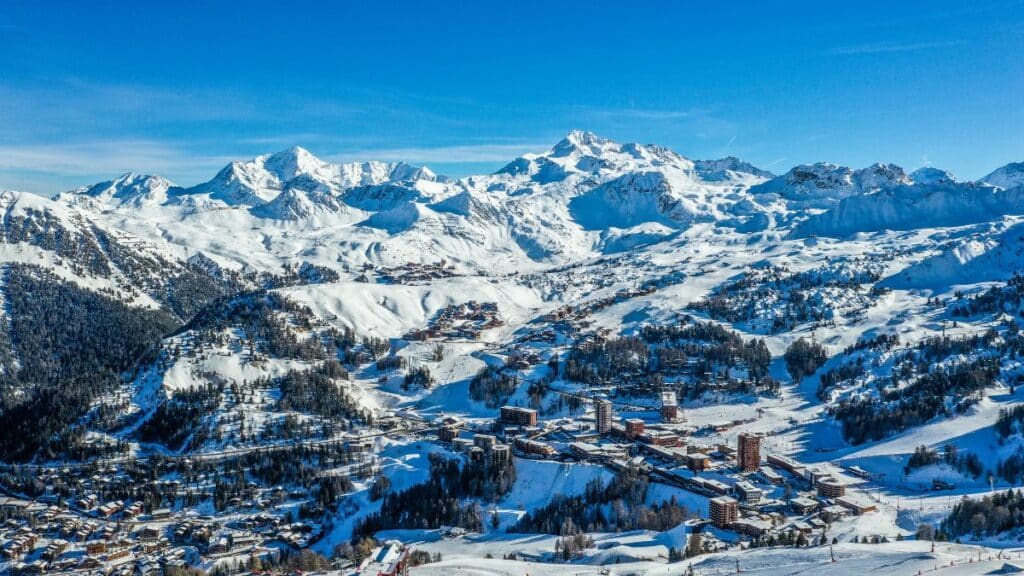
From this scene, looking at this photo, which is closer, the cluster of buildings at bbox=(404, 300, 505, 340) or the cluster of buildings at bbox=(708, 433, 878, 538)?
the cluster of buildings at bbox=(708, 433, 878, 538)

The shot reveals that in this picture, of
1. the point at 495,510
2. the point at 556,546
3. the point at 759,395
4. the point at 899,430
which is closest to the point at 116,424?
the point at 495,510

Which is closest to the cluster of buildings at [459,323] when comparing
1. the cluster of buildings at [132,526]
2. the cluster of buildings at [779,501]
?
the cluster of buildings at [132,526]

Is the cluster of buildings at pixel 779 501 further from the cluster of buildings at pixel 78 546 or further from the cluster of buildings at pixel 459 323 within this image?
the cluster of buildings at pixel 459 323

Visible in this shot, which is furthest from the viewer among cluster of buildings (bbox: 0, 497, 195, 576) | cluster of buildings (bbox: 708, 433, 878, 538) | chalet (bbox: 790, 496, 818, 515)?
chalet (bbox: 790, 496, 818, 515)

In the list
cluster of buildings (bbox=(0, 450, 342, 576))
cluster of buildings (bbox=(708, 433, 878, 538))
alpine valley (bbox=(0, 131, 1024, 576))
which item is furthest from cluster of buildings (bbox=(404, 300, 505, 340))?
cluster of buildings (bbox=(708, 433, 878, 538))

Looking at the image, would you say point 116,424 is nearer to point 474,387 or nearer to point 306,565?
point 474,387

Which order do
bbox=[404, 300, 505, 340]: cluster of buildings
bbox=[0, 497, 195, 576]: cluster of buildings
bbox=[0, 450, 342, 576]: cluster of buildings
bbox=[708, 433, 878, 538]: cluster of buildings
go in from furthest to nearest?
bbox=[404, 300, 505, 340]: cluster of buildings < bbox=[0, 450, 342, 576]: cluster of buildings < bbox=[0, 497, 195, 576]: cluster of buildings < bbox=[708, 433, 878, 538]: cluster of buildings

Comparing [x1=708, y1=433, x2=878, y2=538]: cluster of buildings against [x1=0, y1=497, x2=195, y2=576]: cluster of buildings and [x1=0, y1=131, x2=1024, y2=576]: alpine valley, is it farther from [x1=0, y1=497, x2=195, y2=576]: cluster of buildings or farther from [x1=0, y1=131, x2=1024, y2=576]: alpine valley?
[x1=0, y1=497, x2=195, y2=576]: cluster of buildings

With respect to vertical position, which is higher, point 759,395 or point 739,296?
point 739,296

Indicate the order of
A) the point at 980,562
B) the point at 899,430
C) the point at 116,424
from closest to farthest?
the point at 980,562
the point at 899,430
the point at 116,424

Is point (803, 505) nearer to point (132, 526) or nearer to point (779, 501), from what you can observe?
point (779, 501)

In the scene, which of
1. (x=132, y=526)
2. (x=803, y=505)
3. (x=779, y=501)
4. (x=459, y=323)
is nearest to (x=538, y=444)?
(x=779, y=501)
